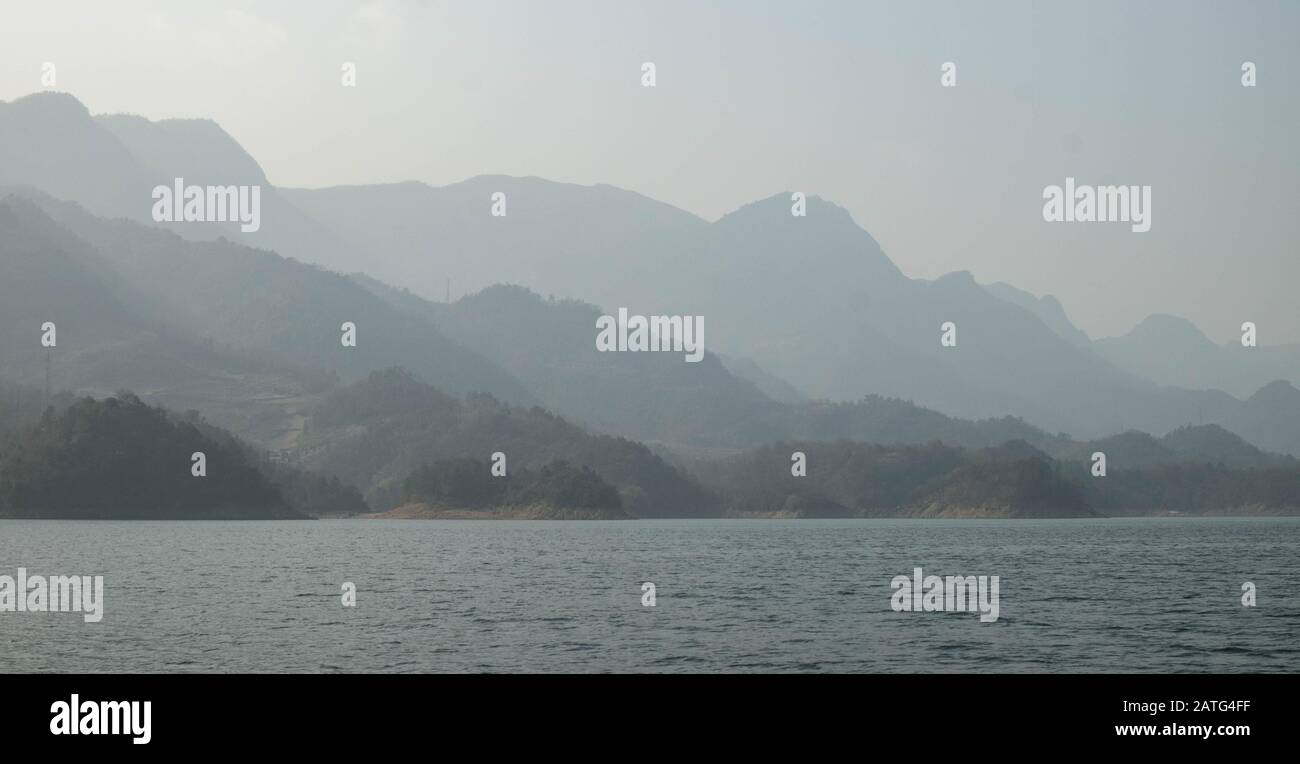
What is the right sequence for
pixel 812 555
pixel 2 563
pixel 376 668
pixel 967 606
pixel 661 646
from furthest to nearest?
1. pixel 812 555
2. pixel 2 563
3. pixel 967 606
4. pixel 661 646
5. pixel 376 668

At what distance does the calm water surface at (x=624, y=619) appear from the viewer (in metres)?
61.3

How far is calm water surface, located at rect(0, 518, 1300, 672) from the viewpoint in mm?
61344

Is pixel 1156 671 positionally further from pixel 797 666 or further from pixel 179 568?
pixel 179 568

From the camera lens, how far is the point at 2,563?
12444cm

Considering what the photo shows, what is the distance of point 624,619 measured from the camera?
80062 mm
